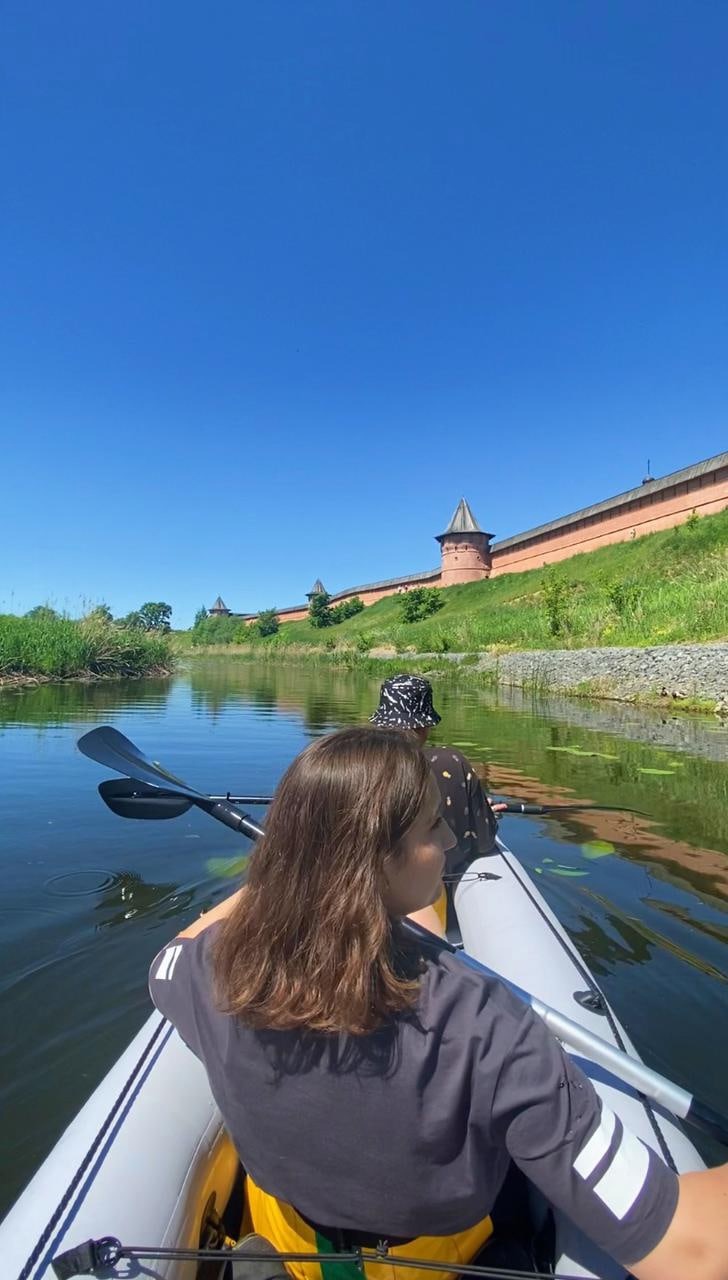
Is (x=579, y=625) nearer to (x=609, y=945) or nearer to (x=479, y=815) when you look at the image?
(x=609, y=945)

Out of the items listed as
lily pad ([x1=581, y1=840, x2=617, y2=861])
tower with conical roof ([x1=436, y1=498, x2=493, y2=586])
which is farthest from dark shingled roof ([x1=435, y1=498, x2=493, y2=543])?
lily pad ([x1=581, y1=840, x2=617, y2=861])

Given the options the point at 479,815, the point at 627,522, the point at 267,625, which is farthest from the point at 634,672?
the point at 267,625

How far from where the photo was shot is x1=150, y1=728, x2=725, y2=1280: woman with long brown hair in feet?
3.21

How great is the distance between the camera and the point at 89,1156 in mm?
1454

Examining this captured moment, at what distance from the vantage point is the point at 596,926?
3.90 meters

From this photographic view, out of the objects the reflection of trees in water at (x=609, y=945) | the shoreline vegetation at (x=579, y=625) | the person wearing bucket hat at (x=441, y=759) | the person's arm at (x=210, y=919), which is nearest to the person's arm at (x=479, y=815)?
the person wearing bucket hat at (x=441, y=759)

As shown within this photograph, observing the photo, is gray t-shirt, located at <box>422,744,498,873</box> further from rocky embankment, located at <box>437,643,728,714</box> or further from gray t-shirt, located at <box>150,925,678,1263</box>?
rocky embankment, located at <box>437,643,728,714</box>

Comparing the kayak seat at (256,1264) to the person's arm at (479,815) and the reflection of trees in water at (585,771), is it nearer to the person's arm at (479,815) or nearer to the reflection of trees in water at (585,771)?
the person's arm at (479,815)

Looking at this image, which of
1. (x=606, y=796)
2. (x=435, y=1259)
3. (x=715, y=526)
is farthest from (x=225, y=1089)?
(x=715, y=526)

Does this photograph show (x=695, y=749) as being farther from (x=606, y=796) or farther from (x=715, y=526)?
(x=715, y=526)

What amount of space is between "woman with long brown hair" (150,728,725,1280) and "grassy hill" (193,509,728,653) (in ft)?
51.2

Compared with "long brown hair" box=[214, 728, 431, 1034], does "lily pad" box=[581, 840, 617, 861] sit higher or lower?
lower

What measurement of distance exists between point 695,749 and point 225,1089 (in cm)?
903

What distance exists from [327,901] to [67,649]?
A: 769 inches
